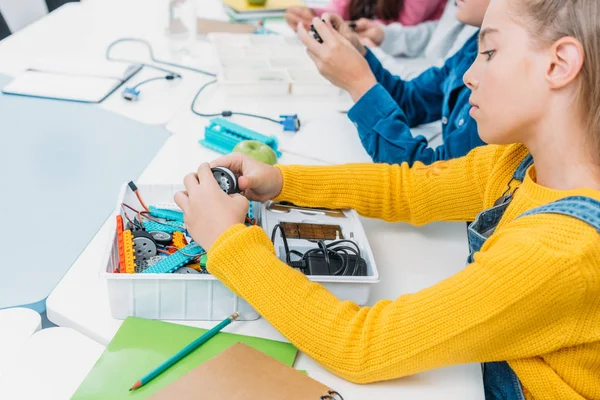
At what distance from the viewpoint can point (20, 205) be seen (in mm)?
943

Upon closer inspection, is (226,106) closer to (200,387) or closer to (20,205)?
(20,205)

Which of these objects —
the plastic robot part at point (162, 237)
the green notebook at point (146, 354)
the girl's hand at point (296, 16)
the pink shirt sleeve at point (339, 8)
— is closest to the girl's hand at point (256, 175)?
the plastic robot part at point (162, 237)

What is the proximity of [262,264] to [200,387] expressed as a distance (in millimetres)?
159

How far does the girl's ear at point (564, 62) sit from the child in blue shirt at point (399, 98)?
383 mm

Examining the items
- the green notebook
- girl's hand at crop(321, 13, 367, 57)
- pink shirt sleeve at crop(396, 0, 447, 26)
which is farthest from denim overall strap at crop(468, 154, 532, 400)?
pink shirt sleeve at crop(396, 0, 447, 26)

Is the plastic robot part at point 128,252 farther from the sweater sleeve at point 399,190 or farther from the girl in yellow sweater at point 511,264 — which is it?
the sweater sleeve at point 399,190

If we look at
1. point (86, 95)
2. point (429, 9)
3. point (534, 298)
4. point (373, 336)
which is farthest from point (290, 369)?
point (429, 9)

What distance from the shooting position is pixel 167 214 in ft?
2.90

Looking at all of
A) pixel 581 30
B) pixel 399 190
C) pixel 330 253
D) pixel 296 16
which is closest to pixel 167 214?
pixel 330 253

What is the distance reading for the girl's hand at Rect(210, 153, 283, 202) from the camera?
889mm

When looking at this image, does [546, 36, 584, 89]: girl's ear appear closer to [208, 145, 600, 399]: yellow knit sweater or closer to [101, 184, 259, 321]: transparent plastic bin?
[208, 145, 600, 399]: yellow knit sweater

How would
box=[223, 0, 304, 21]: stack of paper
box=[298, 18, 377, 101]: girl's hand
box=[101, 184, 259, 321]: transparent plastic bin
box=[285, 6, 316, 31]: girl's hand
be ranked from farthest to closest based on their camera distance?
box=[223, 0, 304, 21]: stack of paper < box=[285, 6, 316, 31]: girl's hand < box=[298, 18, 377, 101]: girl's hand < box=[101, 184, 259, 321]: transparent plastic bin

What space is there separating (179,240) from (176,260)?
7 centimetres

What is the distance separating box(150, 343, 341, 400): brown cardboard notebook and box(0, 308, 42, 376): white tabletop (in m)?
0.19
